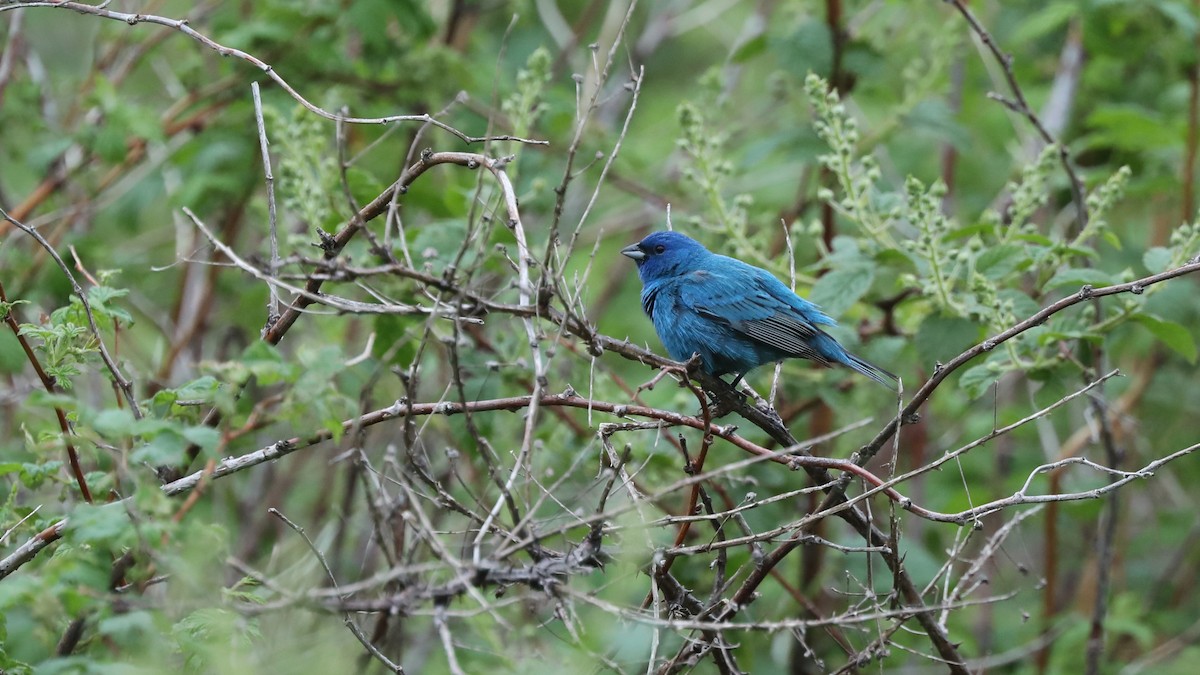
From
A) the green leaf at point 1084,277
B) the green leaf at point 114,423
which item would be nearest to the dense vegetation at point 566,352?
the green leaf at point 114,423

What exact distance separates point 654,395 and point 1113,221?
359 centimetres

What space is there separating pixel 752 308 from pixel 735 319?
0.11 m

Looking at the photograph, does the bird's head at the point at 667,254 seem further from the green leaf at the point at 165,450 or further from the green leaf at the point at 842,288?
the green leaf at the point at 165,450

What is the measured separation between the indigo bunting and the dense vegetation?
0.52 feet

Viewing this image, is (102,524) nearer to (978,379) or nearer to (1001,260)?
(978,379)

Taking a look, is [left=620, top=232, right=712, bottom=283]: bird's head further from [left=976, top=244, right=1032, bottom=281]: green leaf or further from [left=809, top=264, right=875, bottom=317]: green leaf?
[left=976, top=244, right=1032, bottom=281]: green leaf

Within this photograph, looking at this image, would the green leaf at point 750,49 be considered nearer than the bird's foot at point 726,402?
No

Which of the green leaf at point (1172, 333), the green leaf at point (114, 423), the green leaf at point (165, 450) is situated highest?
the green leaf at point (1172, 333)

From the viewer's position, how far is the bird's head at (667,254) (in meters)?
5.32

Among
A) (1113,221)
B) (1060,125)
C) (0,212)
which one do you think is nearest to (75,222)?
(0,212)

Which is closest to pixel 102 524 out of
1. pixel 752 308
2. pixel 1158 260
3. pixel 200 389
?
pixel 200 389

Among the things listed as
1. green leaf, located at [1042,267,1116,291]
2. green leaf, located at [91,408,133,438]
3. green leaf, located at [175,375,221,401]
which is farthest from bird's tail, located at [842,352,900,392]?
green leaf, located at [91,408,133,438]

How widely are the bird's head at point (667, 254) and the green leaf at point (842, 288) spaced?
110 cm

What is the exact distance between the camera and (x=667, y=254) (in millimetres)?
5406
